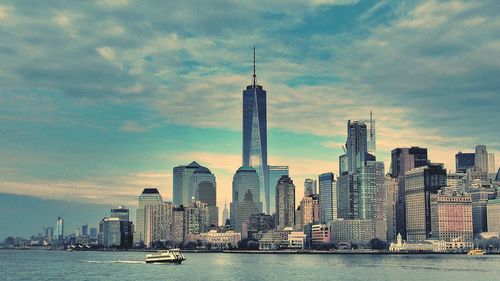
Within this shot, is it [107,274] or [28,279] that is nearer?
[28,279]

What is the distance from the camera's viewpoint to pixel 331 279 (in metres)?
152

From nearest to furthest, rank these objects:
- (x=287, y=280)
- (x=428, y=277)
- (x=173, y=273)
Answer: (x=287, y=280), (x=428, y=277), (x=173, y=273)

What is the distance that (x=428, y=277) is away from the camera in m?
160

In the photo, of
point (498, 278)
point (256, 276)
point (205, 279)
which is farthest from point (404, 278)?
point (205, 279)

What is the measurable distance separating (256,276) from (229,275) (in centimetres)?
782

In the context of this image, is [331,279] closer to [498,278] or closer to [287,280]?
[287,280]

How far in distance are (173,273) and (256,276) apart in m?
22.4

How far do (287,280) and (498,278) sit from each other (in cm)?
4806

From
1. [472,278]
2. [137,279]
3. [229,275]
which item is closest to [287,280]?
[229,275]

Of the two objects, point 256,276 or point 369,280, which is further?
point 256,276

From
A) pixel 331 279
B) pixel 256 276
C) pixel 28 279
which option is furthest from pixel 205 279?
pixel 28 279

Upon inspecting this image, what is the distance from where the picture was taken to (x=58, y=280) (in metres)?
153

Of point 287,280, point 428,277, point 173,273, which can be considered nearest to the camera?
point 287,280

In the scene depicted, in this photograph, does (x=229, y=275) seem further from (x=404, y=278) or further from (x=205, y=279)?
(x=404, y=278)
